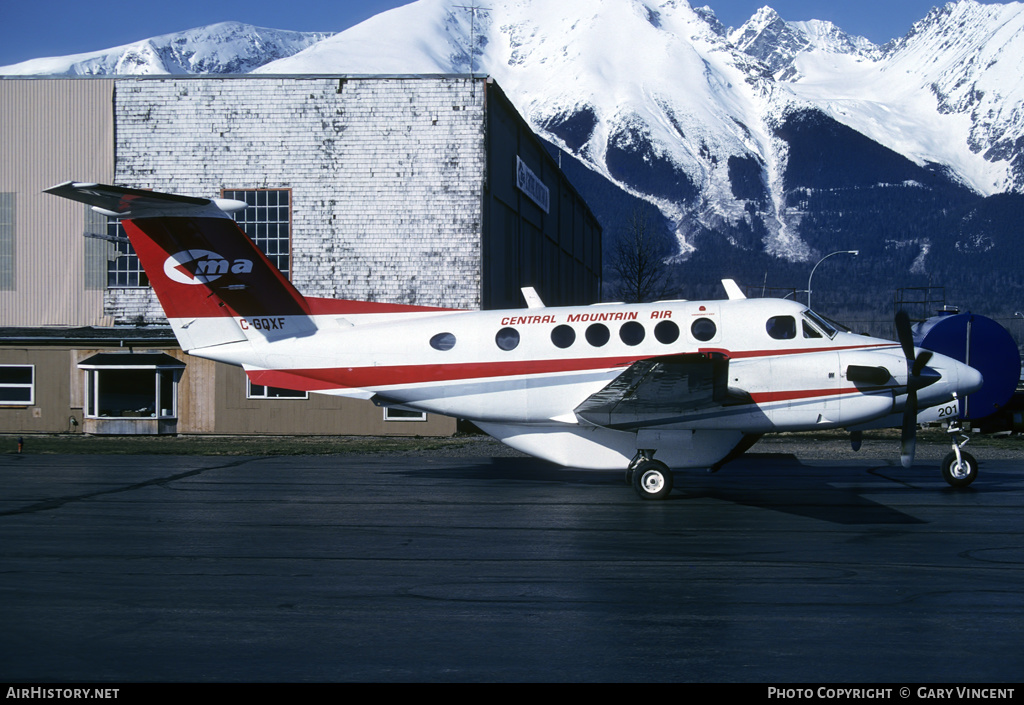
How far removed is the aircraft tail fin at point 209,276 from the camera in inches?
597

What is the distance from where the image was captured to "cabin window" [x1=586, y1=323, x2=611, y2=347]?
15234mm

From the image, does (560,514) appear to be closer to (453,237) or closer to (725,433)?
(725,433)

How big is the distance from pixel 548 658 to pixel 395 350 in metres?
9.79

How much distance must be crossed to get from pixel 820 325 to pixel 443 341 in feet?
20.7

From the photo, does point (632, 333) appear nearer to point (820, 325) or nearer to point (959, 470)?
point (820, 325)

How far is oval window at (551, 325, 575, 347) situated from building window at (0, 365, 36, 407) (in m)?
23.2

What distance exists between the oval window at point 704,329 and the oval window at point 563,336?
1988 mm

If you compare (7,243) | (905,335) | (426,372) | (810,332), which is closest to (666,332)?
(810,332)

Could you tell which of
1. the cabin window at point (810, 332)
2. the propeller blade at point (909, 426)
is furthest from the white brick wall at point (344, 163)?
the propeller blade at point (909, 426)

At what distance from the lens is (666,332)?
49.5ft

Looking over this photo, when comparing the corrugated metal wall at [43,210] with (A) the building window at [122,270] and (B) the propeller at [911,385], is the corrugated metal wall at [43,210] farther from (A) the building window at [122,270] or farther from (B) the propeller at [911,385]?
(B) the propeller at [911,385]

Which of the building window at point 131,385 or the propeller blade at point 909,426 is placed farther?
the building window at point 131,385

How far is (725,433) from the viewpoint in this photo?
15.0m
